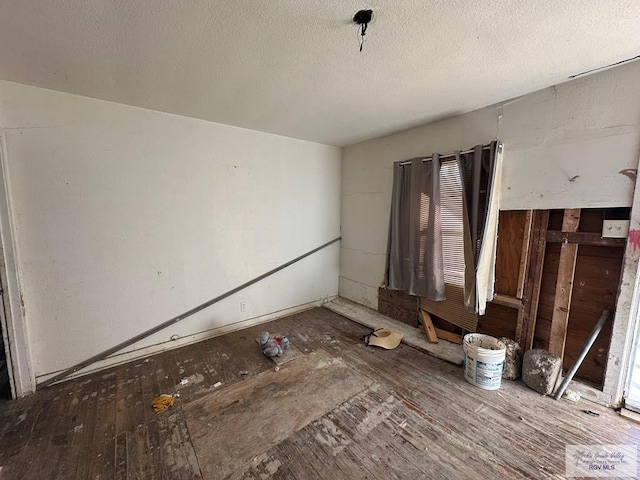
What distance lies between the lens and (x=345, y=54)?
5.12 ft

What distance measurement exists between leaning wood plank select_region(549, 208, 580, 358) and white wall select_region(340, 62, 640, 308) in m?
0.15

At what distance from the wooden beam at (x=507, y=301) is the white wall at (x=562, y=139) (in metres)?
0.85

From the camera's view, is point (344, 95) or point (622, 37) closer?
point (622, 37)

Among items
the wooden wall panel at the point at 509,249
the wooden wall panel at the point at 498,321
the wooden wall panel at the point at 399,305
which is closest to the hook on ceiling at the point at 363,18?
the wooden wall panel at the point at 509,249

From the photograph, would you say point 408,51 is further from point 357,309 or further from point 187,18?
point 357,309

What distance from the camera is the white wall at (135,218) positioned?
6.64ft

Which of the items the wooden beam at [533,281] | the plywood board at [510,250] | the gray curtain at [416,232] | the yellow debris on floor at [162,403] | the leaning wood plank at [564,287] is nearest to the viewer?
the yellow debris on floor at [162,403]

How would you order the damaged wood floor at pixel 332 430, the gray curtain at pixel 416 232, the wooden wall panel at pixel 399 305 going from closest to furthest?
the damaged wood floor at pixel 332 430 < the gray curtain at pixel 416 232 < the wooden wall panel at pixel 399 305

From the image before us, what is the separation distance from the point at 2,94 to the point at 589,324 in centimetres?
482

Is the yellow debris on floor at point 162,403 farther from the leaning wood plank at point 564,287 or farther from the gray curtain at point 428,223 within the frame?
the leaning wood plank at point 564,287

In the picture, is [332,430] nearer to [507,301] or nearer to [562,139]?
[507,301]

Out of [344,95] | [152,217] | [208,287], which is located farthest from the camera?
[208,287]

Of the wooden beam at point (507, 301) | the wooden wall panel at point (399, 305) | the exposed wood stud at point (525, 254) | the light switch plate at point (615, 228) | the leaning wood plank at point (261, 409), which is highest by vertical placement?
the light switch plate at point (615, 228)

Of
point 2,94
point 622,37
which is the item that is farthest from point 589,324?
point 2,94
